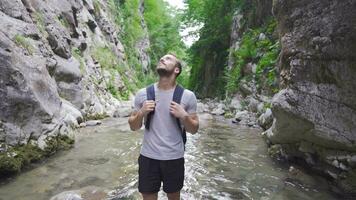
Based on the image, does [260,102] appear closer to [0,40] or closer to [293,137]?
[293,137]

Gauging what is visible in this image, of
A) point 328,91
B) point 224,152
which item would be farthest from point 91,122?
point 328,91

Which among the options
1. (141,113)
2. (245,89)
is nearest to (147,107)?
(141,113)

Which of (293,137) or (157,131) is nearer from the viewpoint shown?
(157,131)

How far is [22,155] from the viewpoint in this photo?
6.02 metres

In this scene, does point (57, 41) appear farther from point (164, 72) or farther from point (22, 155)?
point (164, 72)

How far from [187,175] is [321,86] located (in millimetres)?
2822

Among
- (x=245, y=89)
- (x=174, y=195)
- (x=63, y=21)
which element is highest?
(x=63, y=21)

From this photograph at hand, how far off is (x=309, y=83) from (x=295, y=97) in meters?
0.31

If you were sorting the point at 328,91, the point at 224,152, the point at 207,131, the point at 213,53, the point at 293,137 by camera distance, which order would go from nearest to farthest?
the point at 328,91, the point at 293,137, the point at 224,152, the point at 207,131, the point at 213,53

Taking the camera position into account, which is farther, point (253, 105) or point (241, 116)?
point (253, 105)

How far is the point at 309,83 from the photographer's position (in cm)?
534

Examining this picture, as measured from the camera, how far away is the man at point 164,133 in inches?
135

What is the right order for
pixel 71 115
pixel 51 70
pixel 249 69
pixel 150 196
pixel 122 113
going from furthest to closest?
pixel 249 69 → pixel 122 113 → pixel 51 70 → pixel 71 115 → pixel 150 196

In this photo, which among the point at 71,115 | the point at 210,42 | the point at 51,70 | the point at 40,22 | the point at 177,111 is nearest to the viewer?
the point at 177,111
